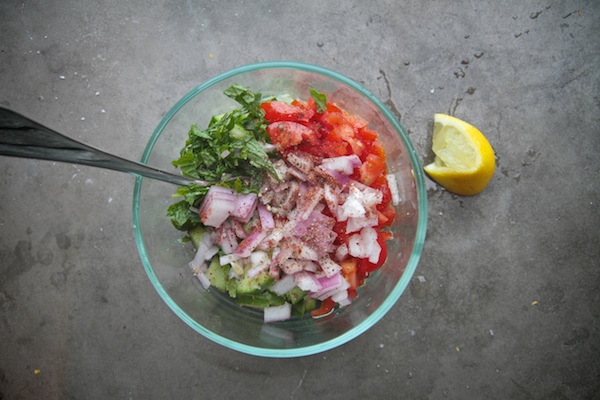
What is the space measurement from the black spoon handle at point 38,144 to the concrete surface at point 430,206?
93 centimetres

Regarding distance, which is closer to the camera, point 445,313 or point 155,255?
point 155,255

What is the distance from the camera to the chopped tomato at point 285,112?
1660mm

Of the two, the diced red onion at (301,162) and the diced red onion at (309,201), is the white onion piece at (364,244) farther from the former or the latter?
the diced red onion at (301,162)

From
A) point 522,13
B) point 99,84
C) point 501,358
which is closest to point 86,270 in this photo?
point 99,84

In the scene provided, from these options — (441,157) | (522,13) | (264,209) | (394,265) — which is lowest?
(394,265)

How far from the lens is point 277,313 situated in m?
1.80

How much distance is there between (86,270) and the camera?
2141mm

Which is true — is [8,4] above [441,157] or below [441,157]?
above

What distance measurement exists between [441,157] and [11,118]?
1.62 m

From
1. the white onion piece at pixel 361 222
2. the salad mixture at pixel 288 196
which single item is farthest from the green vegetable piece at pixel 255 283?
the white onion piece at pixel 361 222

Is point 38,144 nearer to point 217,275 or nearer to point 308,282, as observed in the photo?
point 217,275

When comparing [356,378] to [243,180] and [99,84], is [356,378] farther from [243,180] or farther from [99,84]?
[99,84]

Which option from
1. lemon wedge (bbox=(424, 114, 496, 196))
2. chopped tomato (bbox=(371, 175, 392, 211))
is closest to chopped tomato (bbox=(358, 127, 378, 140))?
chopped tomato (bbox=(371, 175, 392, 211))

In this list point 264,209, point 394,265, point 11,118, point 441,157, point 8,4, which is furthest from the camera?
point 8,4
